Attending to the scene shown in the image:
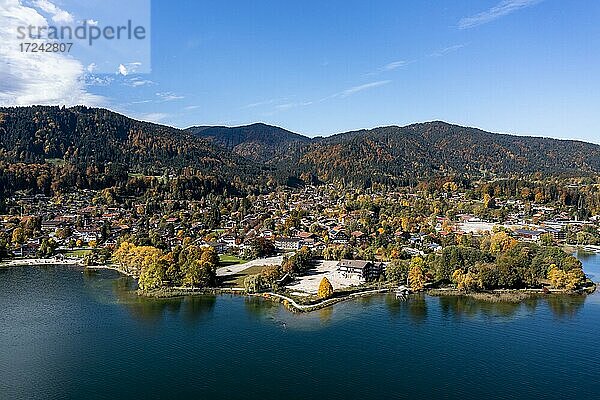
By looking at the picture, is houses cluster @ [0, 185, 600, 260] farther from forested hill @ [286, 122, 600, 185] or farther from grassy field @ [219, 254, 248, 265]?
forested hill @ [286, 122, 600, 185]

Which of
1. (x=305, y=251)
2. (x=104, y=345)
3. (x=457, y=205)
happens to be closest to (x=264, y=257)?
(x=305, y=251)

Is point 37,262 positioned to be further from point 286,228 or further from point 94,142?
point 94,142

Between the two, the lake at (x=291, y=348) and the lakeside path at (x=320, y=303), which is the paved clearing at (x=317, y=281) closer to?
the lakeside path at (x=320, y=303)

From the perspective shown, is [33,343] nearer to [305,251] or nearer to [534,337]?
[305,251]

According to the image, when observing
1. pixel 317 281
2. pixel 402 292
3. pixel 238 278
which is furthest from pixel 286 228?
pixel 402 292

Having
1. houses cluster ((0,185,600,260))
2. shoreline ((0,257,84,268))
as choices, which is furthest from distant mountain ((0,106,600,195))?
shoreline ((0,257,84,268))
